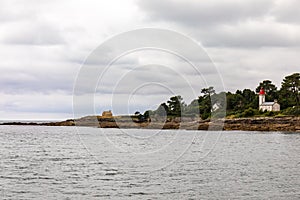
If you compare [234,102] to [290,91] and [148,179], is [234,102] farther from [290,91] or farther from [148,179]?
[148,179]

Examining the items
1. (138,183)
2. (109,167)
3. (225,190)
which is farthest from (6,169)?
(225,190)

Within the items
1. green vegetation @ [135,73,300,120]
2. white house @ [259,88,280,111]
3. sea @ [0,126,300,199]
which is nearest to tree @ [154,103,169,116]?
green vegetation @ [135,73,300,120]

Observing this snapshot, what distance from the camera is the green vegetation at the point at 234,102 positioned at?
553ft

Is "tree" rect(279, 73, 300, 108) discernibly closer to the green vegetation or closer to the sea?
the green vegetation

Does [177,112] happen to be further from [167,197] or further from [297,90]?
[167,197]

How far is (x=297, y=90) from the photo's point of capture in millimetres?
172125

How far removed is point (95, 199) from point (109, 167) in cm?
1626

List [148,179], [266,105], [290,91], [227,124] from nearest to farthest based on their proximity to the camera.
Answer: [148,179] < [227,124] < [266,105] < [290,91]

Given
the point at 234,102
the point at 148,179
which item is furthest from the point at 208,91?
the point at 148,179

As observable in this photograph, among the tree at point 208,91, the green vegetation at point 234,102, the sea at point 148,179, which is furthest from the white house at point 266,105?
the sea at point 148,179

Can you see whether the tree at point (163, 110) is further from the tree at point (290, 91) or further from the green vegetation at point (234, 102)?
the tree at point (290, 91)

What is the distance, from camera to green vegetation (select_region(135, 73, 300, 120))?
168500 millimetres

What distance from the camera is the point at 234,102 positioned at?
183 meters

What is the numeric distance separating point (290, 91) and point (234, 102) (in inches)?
845
